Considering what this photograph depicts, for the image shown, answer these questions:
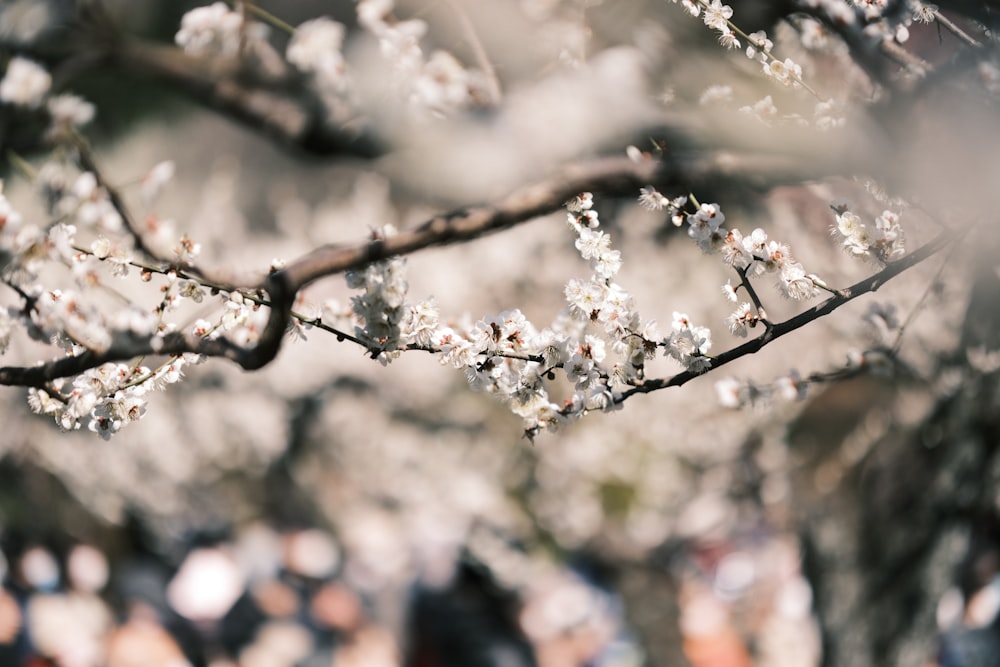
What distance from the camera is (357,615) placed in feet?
6.23

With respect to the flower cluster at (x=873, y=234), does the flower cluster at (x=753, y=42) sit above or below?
above

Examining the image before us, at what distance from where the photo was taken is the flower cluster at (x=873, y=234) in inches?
33.3

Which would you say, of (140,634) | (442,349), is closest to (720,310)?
(442,349)

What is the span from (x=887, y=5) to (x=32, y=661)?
239cm

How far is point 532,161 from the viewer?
1.00 metres

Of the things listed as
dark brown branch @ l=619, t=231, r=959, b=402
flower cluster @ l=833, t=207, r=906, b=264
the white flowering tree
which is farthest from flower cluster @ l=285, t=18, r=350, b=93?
flower cluster @ l=833, t=207, r=906, b=264

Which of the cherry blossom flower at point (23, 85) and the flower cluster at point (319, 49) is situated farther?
the flower cluster at point (319, 49)

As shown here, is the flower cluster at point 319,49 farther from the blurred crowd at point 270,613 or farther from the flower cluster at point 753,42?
the blurred crowd at point 270,613

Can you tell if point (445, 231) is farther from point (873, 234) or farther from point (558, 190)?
point (873, 234)

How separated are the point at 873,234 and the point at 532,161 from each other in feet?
1.35

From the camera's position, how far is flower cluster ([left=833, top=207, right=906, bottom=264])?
846 millimetres

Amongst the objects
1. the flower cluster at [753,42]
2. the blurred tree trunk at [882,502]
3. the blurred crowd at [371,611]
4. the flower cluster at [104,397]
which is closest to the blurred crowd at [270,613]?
the blurred crowd at [371,611]

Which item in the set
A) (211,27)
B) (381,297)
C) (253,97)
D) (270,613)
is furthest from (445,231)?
(270,613)

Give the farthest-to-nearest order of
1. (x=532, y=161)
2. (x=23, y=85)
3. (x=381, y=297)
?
(x=532, y=161)
(x=381, y=297)
(x=23, y=85)
